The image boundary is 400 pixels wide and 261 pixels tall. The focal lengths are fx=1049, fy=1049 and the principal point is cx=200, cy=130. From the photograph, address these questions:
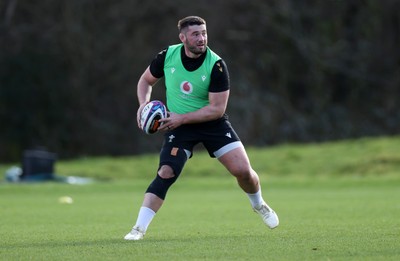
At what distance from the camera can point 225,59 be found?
41.5 meters

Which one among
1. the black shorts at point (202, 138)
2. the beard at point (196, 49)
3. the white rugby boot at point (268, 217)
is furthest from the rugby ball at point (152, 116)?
the white rugby boot at point (268, 217)

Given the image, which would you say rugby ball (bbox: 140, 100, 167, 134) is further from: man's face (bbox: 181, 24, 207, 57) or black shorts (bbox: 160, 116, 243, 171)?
man's face (bbox: 181, 24, 207, 57)

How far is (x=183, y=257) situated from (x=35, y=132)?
1180 inches

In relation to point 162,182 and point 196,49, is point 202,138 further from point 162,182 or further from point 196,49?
point 196,49

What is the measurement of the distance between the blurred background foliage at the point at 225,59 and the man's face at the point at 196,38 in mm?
27115

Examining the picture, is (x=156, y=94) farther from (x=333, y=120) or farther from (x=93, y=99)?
(x=333, y=120)

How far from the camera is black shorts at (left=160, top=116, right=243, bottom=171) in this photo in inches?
427

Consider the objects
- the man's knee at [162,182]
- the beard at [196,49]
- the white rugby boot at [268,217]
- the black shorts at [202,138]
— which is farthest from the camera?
the white rugby boot at [268,217]

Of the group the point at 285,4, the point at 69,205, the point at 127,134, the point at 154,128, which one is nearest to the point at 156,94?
the point at 127,134

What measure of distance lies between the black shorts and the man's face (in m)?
0.80

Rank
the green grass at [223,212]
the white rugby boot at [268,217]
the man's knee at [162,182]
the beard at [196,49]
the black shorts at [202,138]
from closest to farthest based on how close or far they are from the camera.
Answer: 1. the green grass at [223,212]
2. the man's knee at [162,182]
3. the beard at [196,49]
4. the black shorts at [202,138]
5. the white rugby boot at [268,217]

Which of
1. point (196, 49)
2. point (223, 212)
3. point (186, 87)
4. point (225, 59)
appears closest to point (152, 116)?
point (186, 87)

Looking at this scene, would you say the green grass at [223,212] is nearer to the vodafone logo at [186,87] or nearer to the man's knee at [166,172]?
the man's knee at [166,172]

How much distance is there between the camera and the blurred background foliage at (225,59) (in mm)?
38344
